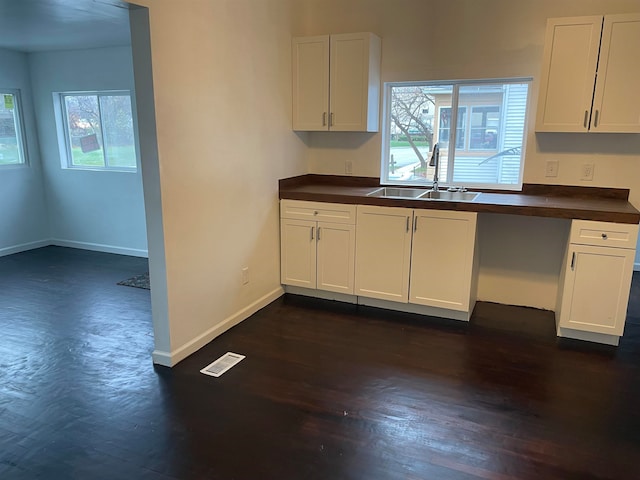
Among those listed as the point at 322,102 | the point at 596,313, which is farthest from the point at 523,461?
the point at 322,102

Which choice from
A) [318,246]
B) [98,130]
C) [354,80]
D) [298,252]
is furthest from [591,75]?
[98,130]

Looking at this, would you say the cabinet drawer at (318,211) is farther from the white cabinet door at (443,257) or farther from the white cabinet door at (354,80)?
the white cabinet door at (354,80)

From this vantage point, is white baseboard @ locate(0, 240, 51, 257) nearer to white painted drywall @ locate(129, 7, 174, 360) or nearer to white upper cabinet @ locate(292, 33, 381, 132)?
white painted drywall @ locate(129, 7, 174, 360)

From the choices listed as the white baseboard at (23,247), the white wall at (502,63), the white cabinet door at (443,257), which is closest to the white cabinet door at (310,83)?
the white wall at (502,63)

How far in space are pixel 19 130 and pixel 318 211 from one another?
13.7 ft

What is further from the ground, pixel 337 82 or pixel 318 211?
pixel 337 82

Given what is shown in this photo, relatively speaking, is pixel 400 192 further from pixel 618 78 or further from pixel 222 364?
pixel 222 364

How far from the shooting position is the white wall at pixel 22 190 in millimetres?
5406

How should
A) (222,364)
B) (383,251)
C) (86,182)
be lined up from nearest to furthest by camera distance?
(222,364), (383,251), (86,182)

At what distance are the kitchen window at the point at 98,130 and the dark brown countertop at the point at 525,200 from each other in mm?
2412

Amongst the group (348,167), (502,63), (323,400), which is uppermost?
(502,63)

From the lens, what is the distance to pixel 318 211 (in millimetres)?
3832

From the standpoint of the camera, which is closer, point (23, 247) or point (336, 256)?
point (336, 256)

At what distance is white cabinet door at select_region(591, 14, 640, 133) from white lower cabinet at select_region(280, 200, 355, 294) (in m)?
1.87
